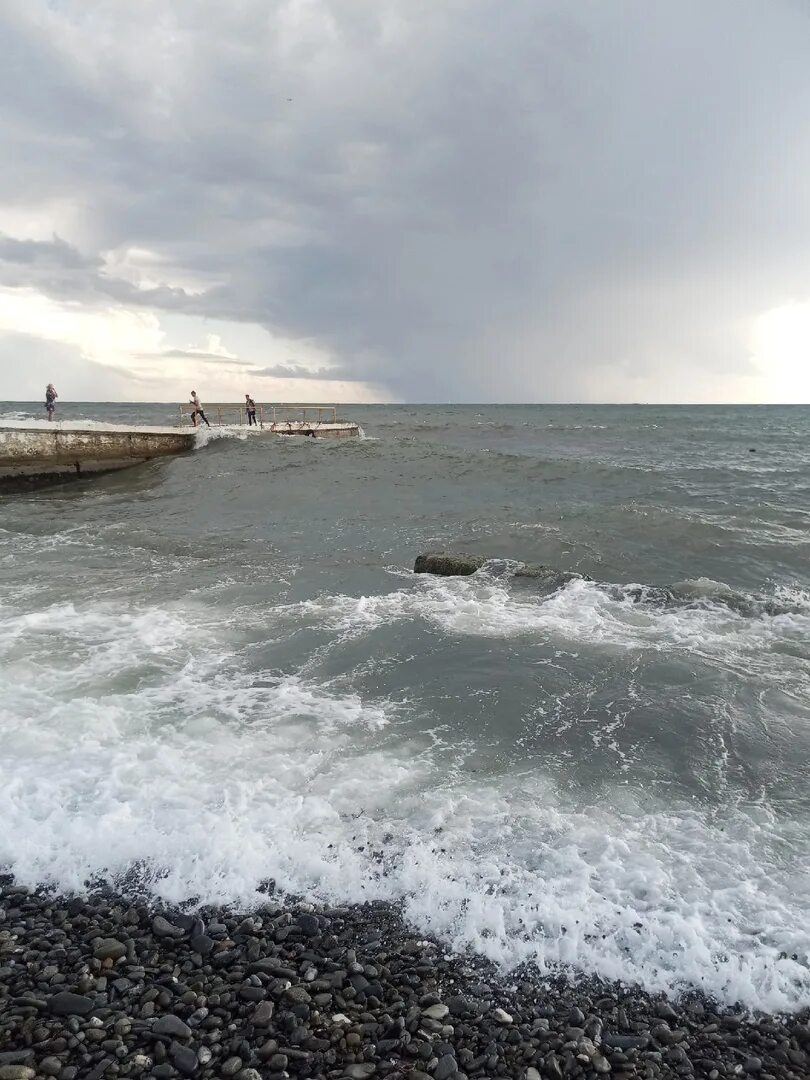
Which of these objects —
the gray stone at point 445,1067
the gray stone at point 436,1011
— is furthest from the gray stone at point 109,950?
the gray stone at point 445,1067

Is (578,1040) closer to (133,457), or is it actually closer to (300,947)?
(300,947)

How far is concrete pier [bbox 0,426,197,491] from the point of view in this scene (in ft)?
88.6

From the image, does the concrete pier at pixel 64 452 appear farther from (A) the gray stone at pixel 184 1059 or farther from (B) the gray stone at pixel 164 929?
(A) the gray stone at pixel 184 1059

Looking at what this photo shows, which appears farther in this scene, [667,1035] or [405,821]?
[405,821]

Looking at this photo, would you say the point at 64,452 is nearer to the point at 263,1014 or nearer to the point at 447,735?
the point at 447,735

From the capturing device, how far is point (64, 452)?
28219 millimetres

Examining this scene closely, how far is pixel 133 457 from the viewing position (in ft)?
102

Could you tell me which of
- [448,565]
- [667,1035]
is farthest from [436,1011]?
[448,565]

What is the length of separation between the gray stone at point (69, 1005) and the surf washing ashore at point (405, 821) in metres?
0.01

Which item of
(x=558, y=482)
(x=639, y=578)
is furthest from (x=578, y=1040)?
(x=558, y=482)

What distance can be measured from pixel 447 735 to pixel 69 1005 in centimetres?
462

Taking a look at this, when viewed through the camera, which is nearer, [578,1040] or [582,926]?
[578,1040]

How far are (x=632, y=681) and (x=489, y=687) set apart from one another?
2.09m

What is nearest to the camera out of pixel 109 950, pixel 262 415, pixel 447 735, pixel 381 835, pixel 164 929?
pixel 109 950
